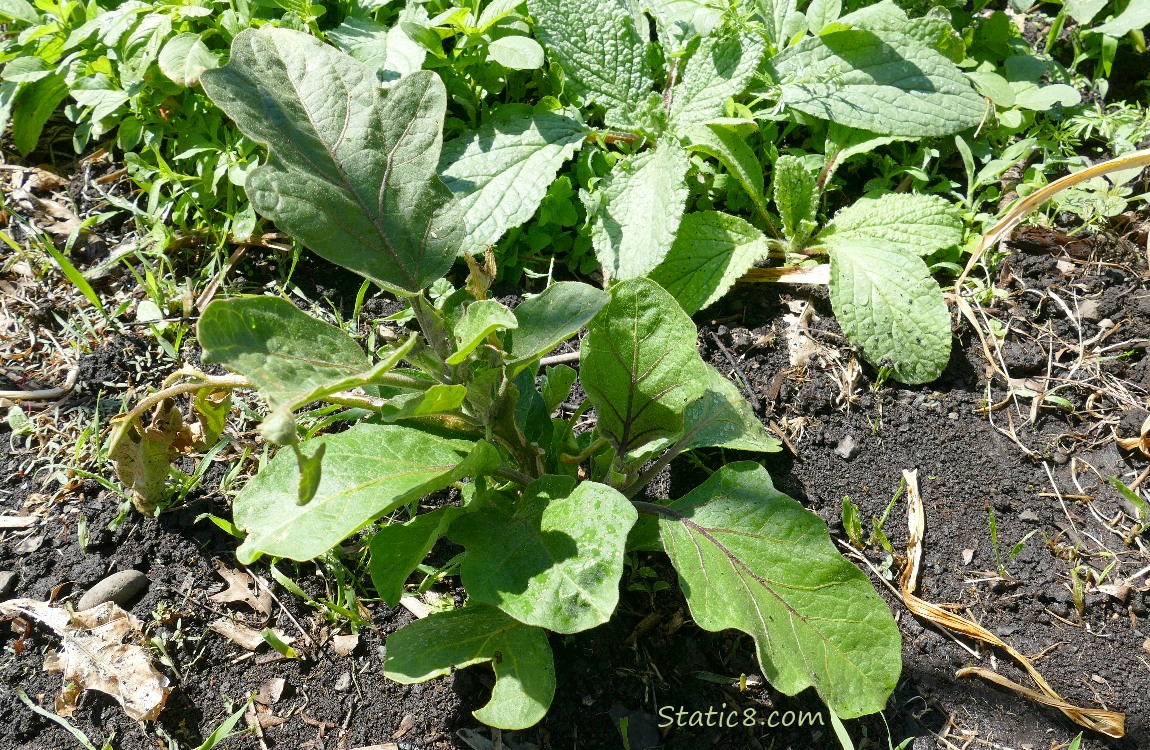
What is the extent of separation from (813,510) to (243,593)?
1383mm

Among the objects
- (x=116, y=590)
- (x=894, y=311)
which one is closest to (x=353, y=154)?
(x=116, y=590)

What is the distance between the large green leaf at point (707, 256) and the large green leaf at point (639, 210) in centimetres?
18

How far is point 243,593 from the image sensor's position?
199 centimetres

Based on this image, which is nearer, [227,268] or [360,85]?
[360,85]

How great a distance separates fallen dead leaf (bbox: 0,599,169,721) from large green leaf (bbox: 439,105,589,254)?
124cm

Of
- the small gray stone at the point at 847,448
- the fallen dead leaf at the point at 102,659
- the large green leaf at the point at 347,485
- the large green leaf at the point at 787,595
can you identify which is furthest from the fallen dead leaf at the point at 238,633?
the small gray stone at the point at 847,448

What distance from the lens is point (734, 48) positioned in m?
2.38

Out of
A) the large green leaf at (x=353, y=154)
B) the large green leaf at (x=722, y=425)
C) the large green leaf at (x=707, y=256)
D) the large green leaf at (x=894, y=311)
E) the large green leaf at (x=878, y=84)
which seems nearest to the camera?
the large green leaf at (x=353, y=154)

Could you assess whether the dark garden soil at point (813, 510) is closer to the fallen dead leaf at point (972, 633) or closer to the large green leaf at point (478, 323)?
the fallen dead leaf at point (972, 633)

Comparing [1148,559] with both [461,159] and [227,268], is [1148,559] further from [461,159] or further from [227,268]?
[227,268]

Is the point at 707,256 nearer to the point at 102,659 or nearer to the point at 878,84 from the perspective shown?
the point at 878,84

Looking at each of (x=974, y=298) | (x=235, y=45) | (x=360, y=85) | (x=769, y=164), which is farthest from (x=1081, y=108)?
(x=235, y=45)

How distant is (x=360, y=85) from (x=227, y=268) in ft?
4.04

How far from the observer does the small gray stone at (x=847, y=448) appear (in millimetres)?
2189
